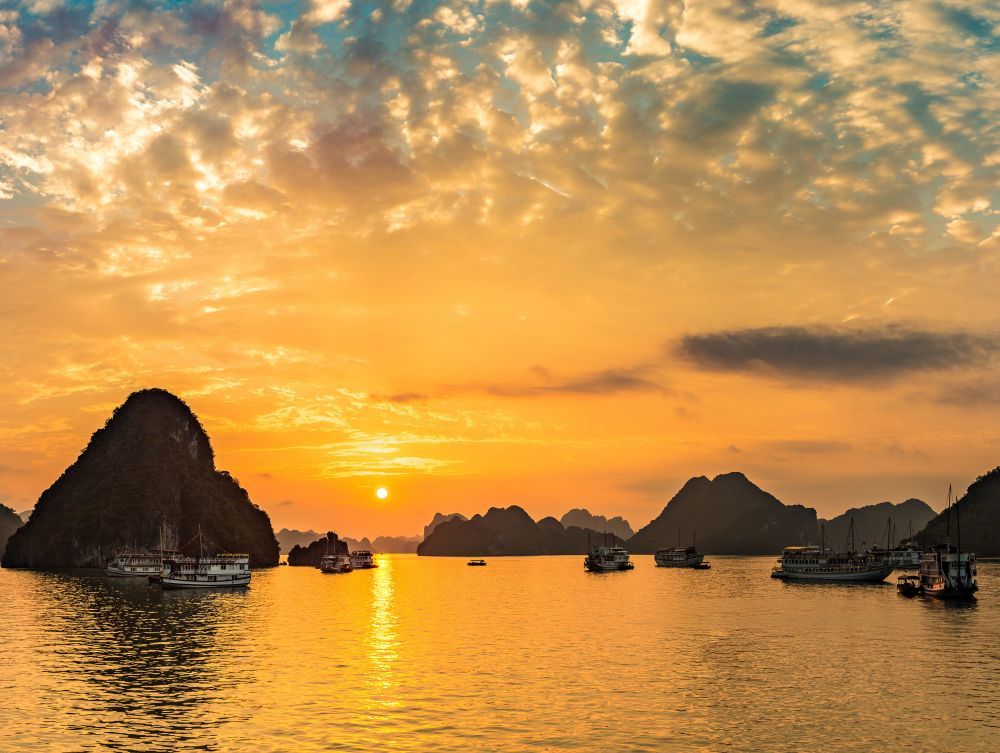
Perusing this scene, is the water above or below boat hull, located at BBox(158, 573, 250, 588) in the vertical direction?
above

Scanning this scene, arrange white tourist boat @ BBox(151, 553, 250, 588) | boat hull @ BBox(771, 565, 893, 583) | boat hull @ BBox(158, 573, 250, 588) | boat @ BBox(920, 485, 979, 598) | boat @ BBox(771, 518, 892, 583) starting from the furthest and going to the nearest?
boat @ BBox(771, 518, 892, 583), boat hull @ BBox(771, 565, 893, 583), white tourist boat @ BBox(151, 553, 250, 588), boat hull @ BBox(158, 573, 250, 588), boat @ BBox(920, 485, 979, 598)

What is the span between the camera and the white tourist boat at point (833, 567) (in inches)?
7111

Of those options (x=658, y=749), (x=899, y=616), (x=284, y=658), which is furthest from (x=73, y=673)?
(x=899, y=616)

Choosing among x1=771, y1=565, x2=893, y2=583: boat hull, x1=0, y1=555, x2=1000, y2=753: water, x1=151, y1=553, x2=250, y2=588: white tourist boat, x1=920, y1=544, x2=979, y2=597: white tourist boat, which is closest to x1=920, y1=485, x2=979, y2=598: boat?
x1=920, y1=544, x2=979, y2=597: white tourist boat

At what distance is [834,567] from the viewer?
610ft

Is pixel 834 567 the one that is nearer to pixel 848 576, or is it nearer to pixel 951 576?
pixel 848 576

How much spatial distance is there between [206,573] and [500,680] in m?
120

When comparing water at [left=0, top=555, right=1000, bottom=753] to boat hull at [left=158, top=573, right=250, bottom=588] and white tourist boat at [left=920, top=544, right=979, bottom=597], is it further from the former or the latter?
boat hull at [left=158, top=573, right=250, bottom=588]

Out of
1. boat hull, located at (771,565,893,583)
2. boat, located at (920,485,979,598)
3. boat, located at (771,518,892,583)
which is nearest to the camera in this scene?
boat, located at (920,485,979,598)

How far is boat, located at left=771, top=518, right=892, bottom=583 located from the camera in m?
181

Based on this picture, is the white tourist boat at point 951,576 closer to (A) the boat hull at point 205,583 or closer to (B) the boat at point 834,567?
(B) the boat at point 834,567

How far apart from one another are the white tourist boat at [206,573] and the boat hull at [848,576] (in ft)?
411

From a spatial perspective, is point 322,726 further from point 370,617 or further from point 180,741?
point 370,617

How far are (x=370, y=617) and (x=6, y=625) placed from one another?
42913 millimetres
